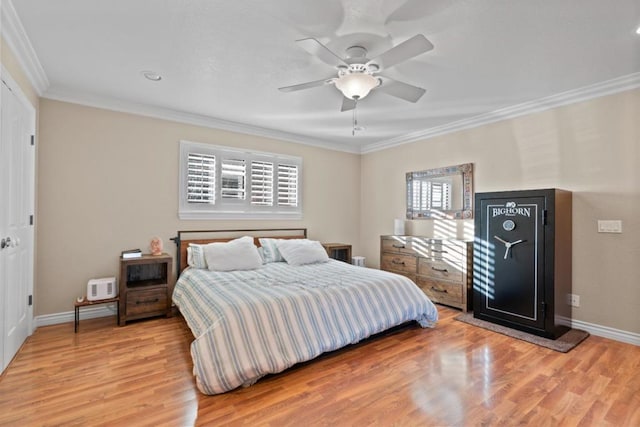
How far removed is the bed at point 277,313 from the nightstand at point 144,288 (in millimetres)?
163

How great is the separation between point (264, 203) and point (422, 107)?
2618mm

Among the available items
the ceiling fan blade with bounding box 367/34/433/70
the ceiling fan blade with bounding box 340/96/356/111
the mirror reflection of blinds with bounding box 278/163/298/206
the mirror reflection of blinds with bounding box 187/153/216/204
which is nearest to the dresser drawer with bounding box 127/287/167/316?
the mirror reflection of blinds with bounding box 187/153/216/204

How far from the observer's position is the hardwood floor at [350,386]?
1.91 m

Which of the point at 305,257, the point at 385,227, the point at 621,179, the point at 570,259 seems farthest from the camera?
the point at 385,227

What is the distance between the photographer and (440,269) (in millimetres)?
4242

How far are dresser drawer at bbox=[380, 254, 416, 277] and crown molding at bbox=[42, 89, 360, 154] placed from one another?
7.39ft

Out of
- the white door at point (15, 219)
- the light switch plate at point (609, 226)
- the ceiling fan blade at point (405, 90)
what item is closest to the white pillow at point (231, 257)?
the white door at point (15, 219)

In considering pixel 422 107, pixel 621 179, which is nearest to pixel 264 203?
pixel 422 107

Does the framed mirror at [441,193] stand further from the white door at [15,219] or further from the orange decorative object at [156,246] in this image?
the white door at [15,219]

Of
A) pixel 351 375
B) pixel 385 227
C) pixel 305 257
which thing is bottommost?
pixel 351 375

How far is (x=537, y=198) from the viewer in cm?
320

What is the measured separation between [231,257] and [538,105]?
4.05 m

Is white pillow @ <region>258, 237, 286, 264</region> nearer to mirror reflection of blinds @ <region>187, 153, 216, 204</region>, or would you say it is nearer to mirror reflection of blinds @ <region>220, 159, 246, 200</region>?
mirror reflection of blinds @ <region>220, 159, 246, 200</region>

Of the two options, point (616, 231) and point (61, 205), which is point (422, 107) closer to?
point (616, 231)
